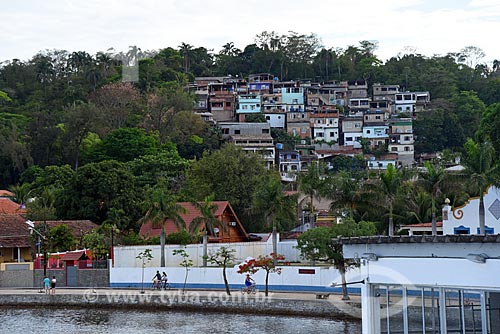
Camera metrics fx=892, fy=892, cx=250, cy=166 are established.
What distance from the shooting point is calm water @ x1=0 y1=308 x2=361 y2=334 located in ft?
98.1

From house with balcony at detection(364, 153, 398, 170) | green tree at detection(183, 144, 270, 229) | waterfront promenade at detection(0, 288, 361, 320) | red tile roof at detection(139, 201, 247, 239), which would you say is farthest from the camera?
house with balcony at detection(364, 153, 398, 170)

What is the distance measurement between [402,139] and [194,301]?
7752 centimetres

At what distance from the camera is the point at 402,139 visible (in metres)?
109

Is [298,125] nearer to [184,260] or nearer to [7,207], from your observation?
[7,207]

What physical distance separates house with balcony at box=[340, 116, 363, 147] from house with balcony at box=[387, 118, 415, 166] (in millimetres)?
3959

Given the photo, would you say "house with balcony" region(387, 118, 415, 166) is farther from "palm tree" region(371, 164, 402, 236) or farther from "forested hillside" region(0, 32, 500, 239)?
"palm tree" region(371, 164, 402, 236)

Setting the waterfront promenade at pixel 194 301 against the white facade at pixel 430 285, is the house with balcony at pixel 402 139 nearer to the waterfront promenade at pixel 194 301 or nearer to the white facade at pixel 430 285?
the waterfront promenade at pixel 194 301

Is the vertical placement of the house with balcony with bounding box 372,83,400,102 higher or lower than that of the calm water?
higher

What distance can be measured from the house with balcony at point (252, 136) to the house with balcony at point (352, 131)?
40.9 feet

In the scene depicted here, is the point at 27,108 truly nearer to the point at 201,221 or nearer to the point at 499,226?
the point at 201,221

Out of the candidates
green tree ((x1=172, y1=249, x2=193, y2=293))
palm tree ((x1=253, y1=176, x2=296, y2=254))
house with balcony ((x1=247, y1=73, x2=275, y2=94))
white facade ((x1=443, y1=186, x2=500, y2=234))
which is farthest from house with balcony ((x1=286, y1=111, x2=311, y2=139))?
white facade ((x1=443, y1=186, x2=500, y2=234))

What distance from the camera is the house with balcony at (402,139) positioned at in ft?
353

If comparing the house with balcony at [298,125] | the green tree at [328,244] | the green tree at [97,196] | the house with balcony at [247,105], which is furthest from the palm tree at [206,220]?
the house with balcony at [247,105]

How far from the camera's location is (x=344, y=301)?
1243 inches
